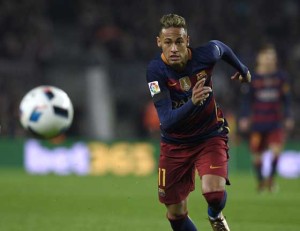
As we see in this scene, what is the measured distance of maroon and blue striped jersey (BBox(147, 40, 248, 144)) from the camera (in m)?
6.43

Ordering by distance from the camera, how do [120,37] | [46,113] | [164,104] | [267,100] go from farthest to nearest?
[120,37] → [267,100] → [46,113] → [164,104]

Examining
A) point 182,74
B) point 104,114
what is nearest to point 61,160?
point 104,114

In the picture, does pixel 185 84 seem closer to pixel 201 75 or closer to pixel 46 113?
pixel 201 75

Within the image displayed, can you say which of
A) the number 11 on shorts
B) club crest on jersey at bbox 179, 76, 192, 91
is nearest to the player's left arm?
club crest on jersey at bbox 179, 76, 192, 91

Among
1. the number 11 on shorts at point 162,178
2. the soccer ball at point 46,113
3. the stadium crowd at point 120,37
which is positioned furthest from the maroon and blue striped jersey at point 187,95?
the stadium crowd at point 120,37

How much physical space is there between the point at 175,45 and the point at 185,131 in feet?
2.23

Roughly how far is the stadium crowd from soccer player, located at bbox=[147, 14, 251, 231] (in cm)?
1191

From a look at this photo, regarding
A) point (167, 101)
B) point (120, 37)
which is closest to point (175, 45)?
point (167, 101)

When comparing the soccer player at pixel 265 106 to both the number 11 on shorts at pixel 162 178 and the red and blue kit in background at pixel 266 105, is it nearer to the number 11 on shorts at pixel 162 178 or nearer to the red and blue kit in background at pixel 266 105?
the red and blue kit in background at pixel 266 105

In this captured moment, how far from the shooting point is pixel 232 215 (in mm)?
9641

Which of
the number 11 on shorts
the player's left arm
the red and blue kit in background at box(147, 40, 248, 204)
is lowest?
the number 11 on shorts

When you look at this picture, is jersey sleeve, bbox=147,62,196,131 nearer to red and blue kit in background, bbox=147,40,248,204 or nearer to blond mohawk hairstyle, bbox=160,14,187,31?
red and blue kit in background, bbox=147,40,248,204

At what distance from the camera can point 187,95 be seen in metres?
6.59

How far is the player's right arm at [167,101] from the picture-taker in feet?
20.0
